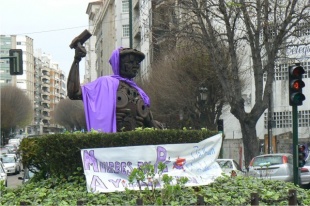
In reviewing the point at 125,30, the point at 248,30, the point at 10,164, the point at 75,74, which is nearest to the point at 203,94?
the point at 248,30

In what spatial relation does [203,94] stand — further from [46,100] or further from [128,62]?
[46,100]

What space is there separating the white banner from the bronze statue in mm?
1531

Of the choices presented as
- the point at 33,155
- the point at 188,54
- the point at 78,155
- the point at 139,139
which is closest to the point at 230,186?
the point at 139,139

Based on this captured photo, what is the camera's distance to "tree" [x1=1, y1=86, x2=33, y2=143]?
8794 centimetres

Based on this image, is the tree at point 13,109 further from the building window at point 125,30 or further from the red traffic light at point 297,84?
the red traffic light at point 297,84

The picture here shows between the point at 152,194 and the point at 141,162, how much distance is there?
29.6 inches

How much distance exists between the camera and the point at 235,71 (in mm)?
26453

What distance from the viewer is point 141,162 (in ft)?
34.9

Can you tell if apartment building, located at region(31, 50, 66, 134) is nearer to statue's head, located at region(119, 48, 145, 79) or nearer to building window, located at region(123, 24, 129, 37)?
building window, located at region(123, 24, 129, 37)

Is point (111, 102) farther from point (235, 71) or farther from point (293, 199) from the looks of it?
point (235, 71)

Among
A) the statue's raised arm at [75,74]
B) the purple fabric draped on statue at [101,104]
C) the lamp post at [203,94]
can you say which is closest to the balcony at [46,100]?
the lamp post at [203,94]

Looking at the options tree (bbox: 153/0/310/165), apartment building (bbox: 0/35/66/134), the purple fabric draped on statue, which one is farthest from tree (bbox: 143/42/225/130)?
apartment building (bbox: 0/35/66/134)

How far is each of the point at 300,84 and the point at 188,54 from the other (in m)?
20.6

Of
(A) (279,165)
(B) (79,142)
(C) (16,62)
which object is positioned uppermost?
(C) (16,62)
